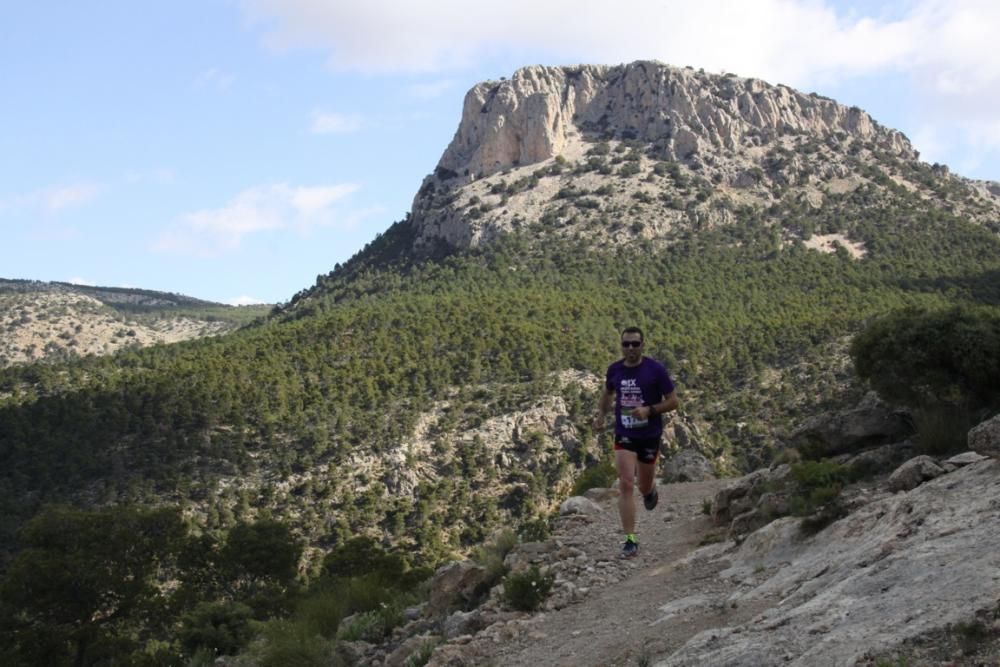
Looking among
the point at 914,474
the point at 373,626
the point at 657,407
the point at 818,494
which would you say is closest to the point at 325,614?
the point at 373,626

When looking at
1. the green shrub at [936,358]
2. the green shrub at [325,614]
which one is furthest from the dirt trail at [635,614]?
the green shrub at [936,358]

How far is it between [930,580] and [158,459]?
49061mm

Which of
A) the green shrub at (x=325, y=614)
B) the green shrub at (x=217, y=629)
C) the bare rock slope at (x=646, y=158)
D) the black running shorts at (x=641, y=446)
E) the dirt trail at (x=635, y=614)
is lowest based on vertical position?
the green shrub at (x=217, y=629)

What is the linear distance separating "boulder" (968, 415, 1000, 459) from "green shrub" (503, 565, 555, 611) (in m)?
4.53

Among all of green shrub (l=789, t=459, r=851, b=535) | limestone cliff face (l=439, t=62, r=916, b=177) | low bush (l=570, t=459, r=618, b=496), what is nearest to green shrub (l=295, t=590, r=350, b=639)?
green shrub (l=789, t=459, r=851, b=535)

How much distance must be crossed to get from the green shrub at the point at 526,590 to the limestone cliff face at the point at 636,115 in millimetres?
107794

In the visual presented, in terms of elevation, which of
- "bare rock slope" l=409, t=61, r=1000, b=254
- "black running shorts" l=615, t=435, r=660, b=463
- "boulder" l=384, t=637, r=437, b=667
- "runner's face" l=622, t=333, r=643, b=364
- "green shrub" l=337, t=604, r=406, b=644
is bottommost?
"green shrub" l=337, t=604, r=406, b=644

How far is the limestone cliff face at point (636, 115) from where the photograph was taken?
114 meters

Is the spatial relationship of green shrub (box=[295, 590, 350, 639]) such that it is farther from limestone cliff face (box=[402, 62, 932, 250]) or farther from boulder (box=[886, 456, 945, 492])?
limestone cliff face (box=[402, 62, 932, 250])

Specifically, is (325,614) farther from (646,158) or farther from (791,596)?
(646,158)

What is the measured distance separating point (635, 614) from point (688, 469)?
1657 centimetres

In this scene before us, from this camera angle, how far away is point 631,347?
8.15 metres

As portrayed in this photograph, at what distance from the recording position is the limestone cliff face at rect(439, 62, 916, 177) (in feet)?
375

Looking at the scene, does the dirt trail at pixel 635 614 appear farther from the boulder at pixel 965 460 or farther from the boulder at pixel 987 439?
the boulder at pixel 987 439
